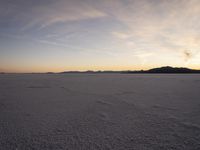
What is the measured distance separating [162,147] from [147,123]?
34.4 inches

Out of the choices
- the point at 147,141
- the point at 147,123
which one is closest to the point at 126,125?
the point at 147,123

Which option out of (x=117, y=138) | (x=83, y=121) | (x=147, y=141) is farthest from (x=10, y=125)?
(x=147, y=141)

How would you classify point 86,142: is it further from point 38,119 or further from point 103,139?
point 38,119

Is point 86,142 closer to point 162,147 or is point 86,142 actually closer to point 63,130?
point 63,130

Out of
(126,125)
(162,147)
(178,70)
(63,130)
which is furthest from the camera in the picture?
(178,70)

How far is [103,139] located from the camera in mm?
2289

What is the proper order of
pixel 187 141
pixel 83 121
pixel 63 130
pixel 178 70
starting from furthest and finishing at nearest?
1. pixel 178 70
2. pixel 83 121
3. pixel 63 130
4. pixel 187 141

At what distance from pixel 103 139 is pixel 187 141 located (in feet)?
4.11

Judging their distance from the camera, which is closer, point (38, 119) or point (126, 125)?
point (126, 125)

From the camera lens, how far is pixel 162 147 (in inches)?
81.0

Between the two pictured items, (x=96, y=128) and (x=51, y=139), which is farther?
(x=96, y=128)

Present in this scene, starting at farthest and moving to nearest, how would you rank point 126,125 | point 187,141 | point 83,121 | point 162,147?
point 83,121, point 126,125, point 187,141, point 162,147

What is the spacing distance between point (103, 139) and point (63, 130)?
2.55 feet

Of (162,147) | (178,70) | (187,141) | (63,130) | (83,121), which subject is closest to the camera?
(162,147)
